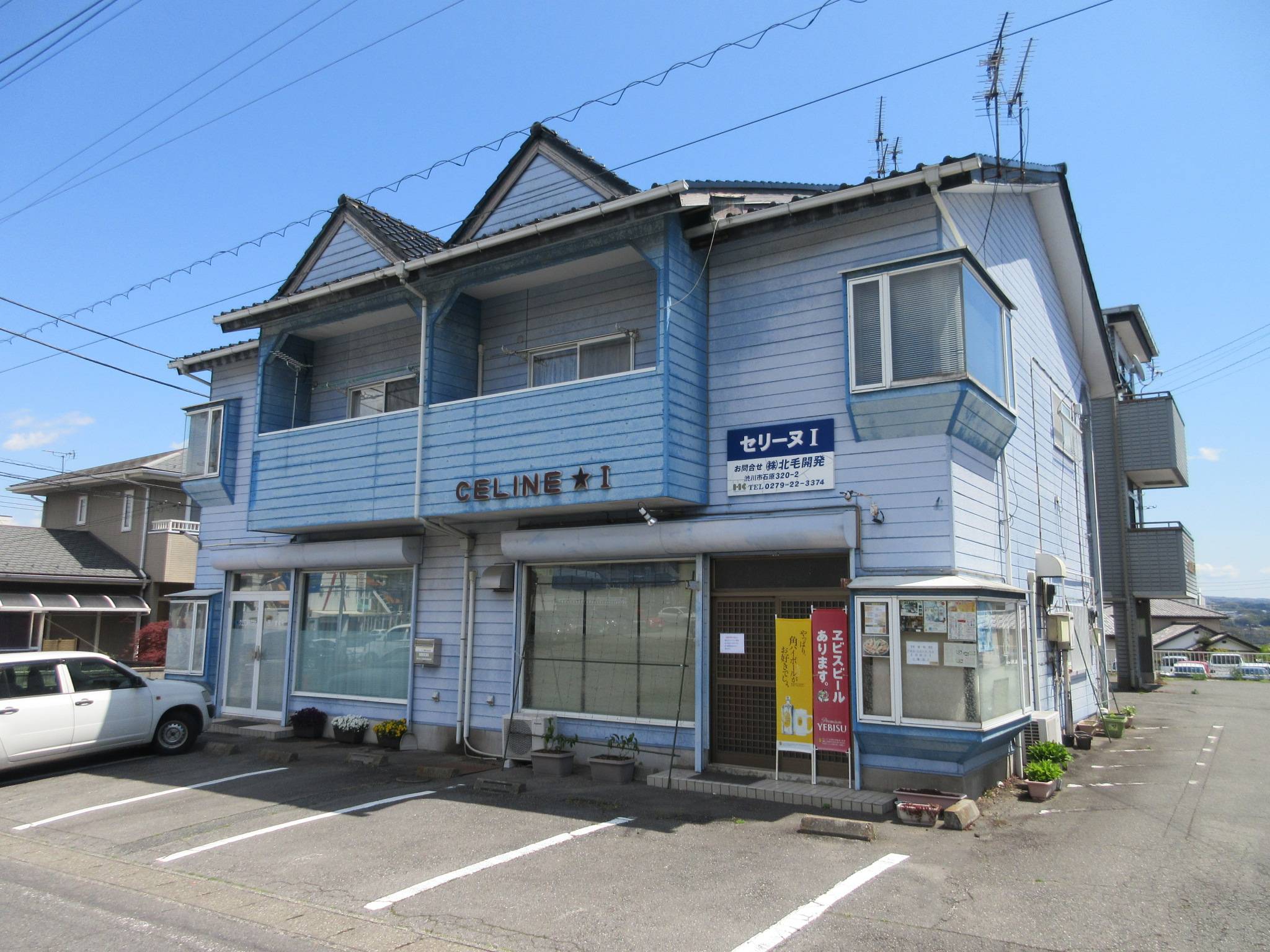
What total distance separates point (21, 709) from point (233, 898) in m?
6.62

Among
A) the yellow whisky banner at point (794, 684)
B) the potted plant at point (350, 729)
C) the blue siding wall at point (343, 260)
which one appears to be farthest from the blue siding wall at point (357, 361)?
the yellow whisky banner at point (794, 684)

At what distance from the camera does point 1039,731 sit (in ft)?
37.1

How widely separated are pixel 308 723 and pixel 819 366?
9882mm

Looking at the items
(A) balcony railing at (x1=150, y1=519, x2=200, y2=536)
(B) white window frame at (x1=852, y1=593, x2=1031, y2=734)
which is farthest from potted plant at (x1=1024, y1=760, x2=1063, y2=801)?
(A) balcony railing at (x1=150, y1=519, x2=200, y2=536)

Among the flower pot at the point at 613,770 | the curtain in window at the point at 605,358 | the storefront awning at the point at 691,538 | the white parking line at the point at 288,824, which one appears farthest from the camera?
the curtain in window at the point at 605,358

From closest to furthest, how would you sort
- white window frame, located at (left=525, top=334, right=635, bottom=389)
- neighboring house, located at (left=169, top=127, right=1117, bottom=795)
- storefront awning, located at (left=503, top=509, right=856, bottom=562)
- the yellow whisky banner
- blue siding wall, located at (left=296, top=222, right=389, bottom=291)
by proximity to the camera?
1. neighboring house, located at (left=169, top=127, right=1117, bottom=795)
2. storefront awning, located at (left=503, top=509, right=856, bottom=562)
3. the yellow whisky banner
4. white window frame, located at (left=525, top=334, right=635, bottom=389)
5. blue siding wall, located at (left=296, top=222, right=389, bottom=291)

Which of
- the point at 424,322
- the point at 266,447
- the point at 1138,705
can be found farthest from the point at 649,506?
the point at 1138,705

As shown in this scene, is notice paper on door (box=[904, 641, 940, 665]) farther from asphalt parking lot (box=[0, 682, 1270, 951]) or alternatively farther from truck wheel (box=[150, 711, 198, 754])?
truck wheel (box=[150, 711, 198, 754])

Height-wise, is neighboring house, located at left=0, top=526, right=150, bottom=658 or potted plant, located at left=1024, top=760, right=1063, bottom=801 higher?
neighboring house, located at left=0, top=526, right=150, bottom=658

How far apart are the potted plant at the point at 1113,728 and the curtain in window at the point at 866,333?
896 centimetres

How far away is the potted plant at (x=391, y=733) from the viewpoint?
13.0 m

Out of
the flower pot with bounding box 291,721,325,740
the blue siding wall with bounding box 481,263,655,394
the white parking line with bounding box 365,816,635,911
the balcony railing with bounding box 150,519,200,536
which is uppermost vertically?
the blue siding wall with bounding box 481,263,655,394

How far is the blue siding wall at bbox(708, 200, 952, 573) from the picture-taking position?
9422 mm

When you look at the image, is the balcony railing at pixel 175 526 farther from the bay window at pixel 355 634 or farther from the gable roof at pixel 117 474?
the bay window at pixel 355 634
